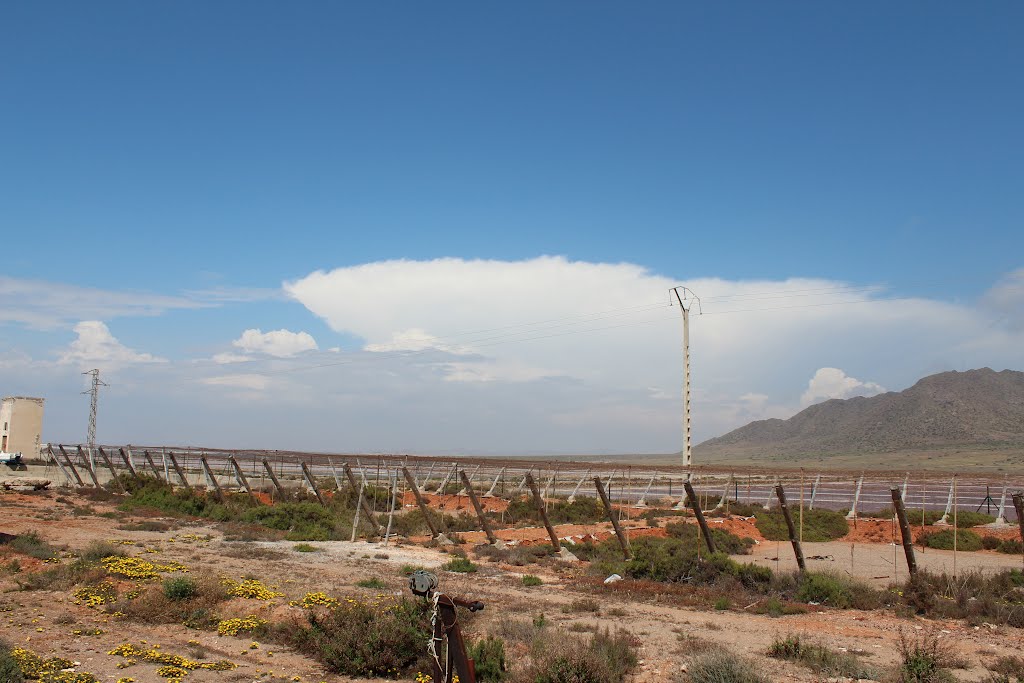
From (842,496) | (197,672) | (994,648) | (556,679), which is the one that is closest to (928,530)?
(994,648)

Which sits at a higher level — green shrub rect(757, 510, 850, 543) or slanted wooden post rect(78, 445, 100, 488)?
slanted wooden post rect(78, 445, 100, 488)

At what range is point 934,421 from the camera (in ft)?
512

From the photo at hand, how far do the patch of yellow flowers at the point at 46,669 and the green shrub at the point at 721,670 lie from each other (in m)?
7.47

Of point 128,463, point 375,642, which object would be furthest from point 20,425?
point 375,642

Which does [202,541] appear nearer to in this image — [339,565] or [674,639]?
[339,565]

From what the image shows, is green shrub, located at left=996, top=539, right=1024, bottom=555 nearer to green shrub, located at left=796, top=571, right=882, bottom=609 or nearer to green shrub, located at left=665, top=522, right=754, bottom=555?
green shrub, located at left=665, top=522, right=754, bottom=555

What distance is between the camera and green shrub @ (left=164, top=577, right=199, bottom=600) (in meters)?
13.7

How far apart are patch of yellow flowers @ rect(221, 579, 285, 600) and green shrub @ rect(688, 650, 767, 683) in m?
7.96

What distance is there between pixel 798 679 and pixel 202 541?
1929cm

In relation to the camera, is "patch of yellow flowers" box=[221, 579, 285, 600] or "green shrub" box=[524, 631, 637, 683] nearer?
"green shrub" box=[524, 631, 637, 683]

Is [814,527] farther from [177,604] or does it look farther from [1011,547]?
[177,604]

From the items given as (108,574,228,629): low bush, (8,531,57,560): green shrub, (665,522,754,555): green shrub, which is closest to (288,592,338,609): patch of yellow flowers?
(108,574,228,629): low bush

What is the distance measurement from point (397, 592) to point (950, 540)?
20955 millimetres

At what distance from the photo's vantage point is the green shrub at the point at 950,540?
86.4 ft
